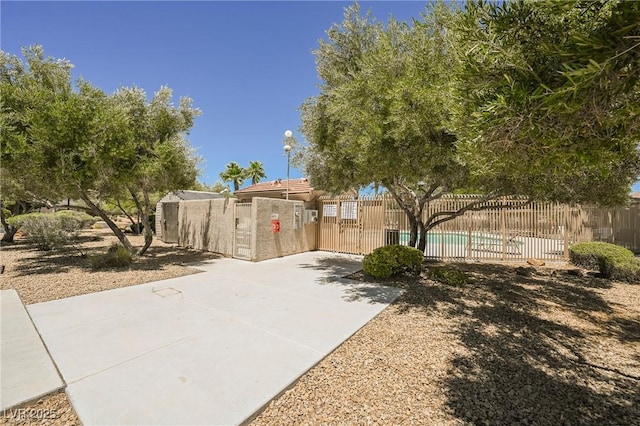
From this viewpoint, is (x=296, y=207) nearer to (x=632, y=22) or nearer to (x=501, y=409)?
(x=501, y=409)

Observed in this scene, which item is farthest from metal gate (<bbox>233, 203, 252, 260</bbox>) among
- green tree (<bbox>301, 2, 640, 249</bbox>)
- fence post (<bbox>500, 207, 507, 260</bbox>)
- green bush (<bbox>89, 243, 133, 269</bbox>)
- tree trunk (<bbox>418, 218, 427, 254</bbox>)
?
fence post (<bbox>500, 207, 507, 260</bbox>)

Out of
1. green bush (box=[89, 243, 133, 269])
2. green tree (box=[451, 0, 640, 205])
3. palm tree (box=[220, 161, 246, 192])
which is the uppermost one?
palm tree (box=[220, 161, 246, 192])

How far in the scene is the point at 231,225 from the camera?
11180 mm

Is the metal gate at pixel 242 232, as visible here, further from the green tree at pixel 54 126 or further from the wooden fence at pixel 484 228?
the green tree at pixel 54 126

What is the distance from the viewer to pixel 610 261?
26.3ft

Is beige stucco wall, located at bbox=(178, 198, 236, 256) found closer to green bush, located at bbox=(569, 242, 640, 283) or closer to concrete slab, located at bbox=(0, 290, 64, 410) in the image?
concrete slab, located at bbox=(0, 290, 64, 410)

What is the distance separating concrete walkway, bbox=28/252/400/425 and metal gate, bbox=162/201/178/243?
9292mm

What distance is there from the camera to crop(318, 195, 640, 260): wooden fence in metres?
10.8

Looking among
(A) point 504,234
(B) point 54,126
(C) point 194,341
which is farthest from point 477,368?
(B) point 54,126

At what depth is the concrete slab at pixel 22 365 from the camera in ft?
9.10

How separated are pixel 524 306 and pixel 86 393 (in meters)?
7.11

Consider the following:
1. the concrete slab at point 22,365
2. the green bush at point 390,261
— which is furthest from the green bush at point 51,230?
the green bush at point 390,261

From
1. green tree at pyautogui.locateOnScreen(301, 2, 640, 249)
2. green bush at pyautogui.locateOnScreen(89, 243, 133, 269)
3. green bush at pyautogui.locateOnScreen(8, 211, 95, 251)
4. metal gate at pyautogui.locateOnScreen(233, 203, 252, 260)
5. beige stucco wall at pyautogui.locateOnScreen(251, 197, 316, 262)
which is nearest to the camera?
green tree at pyautogui.locateOnScreen(301, 2, 640, 249)

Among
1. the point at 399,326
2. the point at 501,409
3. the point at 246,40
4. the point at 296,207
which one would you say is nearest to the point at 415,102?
→ the point at 399,326
